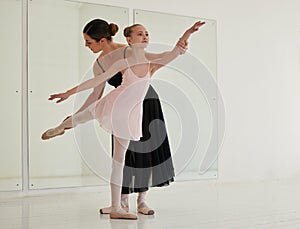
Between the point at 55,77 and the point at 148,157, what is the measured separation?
132 cm

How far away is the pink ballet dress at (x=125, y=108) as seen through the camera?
100 inches

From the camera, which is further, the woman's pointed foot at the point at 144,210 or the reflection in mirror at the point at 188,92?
the reflection in mirror at the point at 188,92

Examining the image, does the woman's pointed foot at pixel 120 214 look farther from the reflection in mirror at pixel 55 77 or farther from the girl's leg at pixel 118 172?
the reflection in mirror at pixel 55 77

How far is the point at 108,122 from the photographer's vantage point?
2555mm

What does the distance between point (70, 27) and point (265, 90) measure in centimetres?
201

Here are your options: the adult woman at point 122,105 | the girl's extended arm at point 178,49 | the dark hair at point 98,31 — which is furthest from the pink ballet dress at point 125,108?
the dark hair at point 98,31

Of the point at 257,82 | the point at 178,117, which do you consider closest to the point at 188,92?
the point at 178,117

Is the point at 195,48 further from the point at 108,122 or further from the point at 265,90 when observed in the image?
the point at 108,122

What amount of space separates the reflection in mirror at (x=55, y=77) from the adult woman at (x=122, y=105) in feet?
3.33

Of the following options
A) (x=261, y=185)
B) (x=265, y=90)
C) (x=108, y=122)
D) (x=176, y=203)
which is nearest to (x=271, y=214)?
(x=176, y=203)

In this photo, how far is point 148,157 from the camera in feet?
8.78

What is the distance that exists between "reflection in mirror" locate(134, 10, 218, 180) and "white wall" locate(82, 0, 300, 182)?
109 millimetres

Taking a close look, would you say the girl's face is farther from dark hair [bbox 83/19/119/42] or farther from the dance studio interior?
the dance studio interior

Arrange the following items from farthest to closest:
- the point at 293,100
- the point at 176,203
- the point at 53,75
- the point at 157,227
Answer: the point at 293,100 → the point at 53,75 → the point at 176,203 → the point at 157,227
